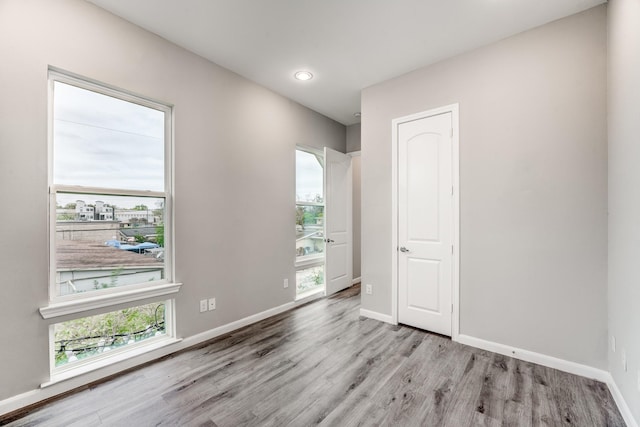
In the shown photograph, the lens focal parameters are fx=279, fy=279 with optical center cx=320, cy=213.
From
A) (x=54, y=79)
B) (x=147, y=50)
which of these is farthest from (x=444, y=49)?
(x=54, y=79)

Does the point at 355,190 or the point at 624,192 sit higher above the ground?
the point at 355,190

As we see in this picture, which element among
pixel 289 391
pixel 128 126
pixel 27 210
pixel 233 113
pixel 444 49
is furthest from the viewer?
pixel 233 113

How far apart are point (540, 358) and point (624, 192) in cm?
142

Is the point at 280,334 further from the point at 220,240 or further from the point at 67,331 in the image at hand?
the point at 67,331

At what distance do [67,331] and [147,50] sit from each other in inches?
90.4

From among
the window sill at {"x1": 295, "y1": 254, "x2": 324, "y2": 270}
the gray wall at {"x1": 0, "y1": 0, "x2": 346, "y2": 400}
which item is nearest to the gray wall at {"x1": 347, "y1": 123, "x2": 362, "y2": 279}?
the gray wall at {"x1": 0, "y1": 0, "x2": 346, "y2": 400}

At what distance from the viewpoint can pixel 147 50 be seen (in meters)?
2.35

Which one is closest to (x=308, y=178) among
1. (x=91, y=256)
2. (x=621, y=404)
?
(x=91, y=256)

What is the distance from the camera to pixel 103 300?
6.82 feet

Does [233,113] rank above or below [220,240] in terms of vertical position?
above

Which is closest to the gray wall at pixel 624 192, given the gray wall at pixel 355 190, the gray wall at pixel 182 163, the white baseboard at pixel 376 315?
the white baseboard at pixel 376 315

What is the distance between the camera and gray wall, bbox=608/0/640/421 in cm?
154

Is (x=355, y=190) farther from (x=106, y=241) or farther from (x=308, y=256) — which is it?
(x=106, y=241)

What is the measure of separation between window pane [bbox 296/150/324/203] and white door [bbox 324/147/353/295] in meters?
0.21
